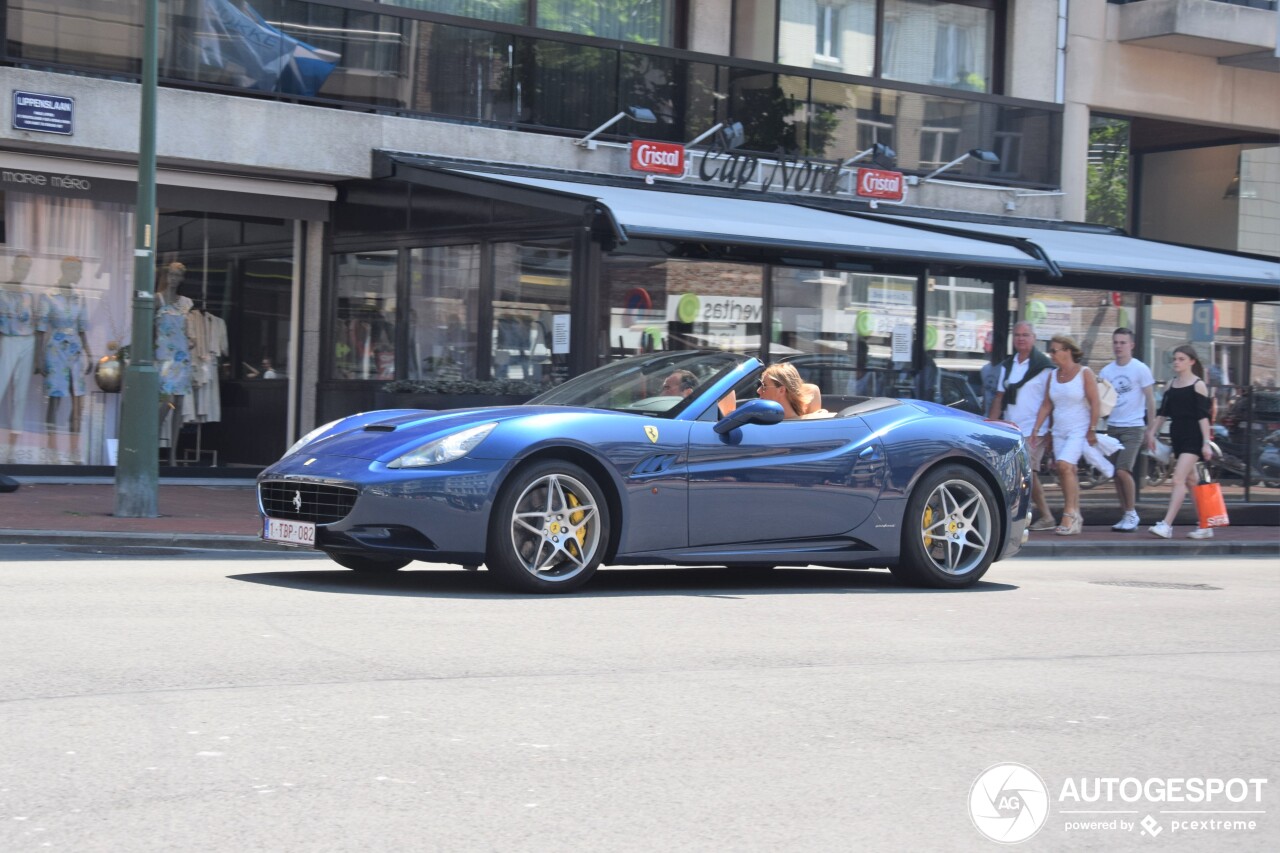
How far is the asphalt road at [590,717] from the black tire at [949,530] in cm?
95

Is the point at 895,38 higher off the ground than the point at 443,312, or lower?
higher

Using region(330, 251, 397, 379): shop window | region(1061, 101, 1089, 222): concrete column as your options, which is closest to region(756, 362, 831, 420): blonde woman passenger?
region(330, 251, 397, 379): shop window

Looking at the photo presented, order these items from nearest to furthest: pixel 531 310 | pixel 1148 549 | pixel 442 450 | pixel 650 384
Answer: pixel 442 450
pixel 650 384
pixel 1148 549
pixel 531 310

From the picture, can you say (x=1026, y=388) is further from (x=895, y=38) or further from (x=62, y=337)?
(x=62, y=337)

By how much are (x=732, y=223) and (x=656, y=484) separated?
6.93m

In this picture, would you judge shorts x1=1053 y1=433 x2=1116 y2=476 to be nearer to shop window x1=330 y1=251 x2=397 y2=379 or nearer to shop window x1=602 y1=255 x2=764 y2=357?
shop window x1=602 y1=255 x2=764 y2=357

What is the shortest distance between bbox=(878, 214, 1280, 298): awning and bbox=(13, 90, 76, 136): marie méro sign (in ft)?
28.0

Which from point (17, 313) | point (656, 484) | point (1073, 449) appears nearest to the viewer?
point (656, 484)

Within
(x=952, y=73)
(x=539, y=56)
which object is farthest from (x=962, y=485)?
(x=952, y=73)

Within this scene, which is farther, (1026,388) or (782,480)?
(1026,388)

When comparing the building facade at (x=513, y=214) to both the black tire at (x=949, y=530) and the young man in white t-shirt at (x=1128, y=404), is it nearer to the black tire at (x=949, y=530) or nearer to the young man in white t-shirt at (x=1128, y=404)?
the young man in white t-shirt at (x=1128, y=404)

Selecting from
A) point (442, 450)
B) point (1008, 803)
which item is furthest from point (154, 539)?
point (1008, 803)

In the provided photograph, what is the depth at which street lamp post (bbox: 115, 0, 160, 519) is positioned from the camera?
13109 mm

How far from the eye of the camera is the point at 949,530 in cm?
1048
